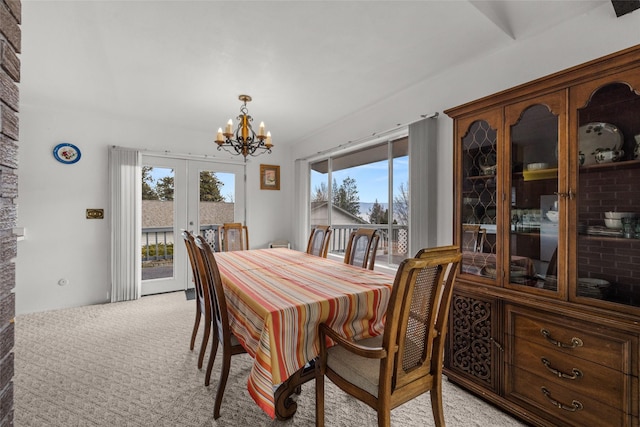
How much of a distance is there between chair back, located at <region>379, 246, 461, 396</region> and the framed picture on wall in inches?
158

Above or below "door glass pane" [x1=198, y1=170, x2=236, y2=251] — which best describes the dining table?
below

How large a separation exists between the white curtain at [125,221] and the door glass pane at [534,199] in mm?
4251

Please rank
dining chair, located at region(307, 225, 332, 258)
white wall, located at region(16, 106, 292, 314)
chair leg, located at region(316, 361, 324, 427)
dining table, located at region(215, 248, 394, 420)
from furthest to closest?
white wall, located at region(16, 106, 292, 314) < dining chair, located at region(307, 225, 332, 258) < chair leg, located at region(316, 361, 324, 427) < dining table, located at region(215, 248, 394, 420)

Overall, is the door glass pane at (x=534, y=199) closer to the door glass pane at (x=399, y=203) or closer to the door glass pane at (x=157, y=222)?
the door glass pane at (x=399, y=203)

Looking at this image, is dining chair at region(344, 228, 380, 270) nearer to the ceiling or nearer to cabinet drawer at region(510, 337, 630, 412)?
cabinet drawer at region(510, 337, 630, 412)

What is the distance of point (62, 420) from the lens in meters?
1.72

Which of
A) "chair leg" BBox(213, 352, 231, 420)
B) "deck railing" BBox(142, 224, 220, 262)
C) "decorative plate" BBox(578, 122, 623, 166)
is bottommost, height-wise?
"chair leg" BBox(213, 352, 231, 420)

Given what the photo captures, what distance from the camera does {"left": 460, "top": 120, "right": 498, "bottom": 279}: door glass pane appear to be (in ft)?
6.50

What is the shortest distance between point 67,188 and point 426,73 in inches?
171

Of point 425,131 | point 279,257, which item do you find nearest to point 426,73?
point 425,131

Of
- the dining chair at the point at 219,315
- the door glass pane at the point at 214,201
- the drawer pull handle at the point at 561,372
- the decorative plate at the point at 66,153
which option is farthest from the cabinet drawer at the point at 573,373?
the decorative plate at the point at 66,153

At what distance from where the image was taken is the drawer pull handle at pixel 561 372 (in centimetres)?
152

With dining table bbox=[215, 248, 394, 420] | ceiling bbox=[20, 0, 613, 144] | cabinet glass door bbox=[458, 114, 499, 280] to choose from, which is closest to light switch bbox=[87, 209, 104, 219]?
ceiling bbox=[20, 0, 613, 144]

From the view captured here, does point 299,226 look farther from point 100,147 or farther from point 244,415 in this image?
point 244,415
